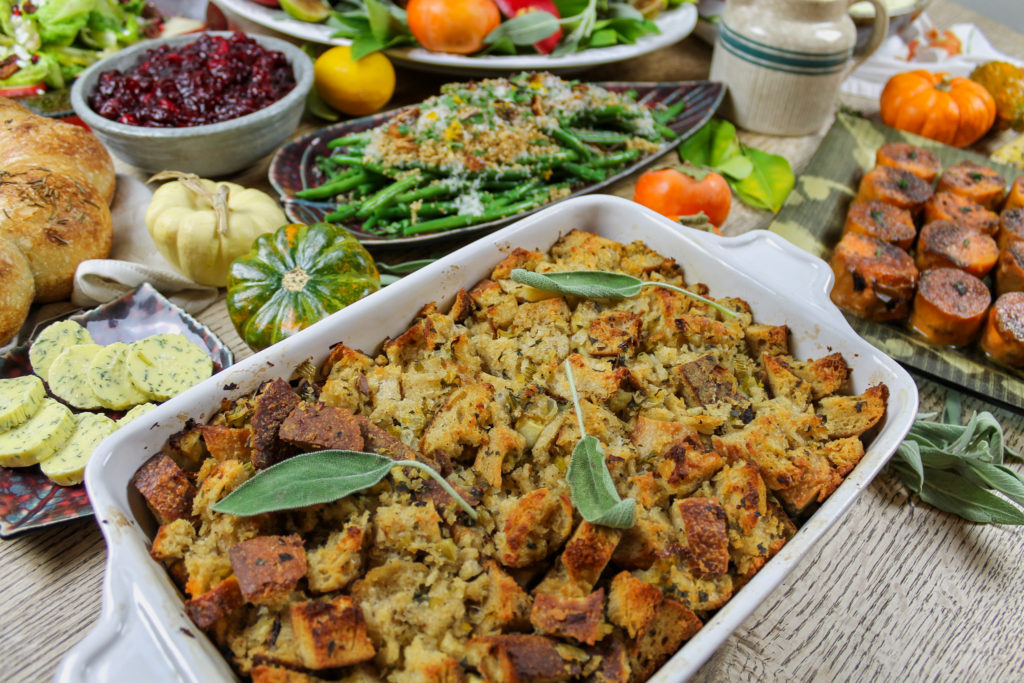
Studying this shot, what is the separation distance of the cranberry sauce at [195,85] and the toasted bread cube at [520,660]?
2424 millimetres

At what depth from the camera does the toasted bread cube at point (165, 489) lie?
130cm

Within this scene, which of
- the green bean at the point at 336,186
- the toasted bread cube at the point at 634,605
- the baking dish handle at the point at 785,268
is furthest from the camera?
the green bean at the point at 336,186

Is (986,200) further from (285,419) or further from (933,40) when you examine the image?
(285,419)

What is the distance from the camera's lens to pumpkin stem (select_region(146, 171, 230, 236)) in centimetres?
239

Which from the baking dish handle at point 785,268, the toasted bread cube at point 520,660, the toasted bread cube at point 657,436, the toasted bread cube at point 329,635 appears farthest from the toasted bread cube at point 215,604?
the baking dish handle at point 785,268

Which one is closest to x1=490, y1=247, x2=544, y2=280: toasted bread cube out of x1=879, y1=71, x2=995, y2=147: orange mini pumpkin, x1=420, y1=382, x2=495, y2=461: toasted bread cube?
x1=420, y1=382, x2=495, y2=461: toasted bread cube

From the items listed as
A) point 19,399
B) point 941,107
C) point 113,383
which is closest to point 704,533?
point 113,383

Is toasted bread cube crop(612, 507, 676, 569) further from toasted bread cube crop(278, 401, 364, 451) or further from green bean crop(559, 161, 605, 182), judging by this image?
green bean crop(559, 161, 605, 182)

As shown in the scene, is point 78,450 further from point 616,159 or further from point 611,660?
point 616,159

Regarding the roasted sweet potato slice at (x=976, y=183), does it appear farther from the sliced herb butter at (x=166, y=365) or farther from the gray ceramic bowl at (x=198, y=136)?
the sliced herb butter at (x=166, y=365)

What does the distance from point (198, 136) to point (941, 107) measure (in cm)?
336

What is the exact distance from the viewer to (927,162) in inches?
118

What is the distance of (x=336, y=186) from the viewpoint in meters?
2.78

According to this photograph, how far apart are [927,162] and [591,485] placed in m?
2.57
